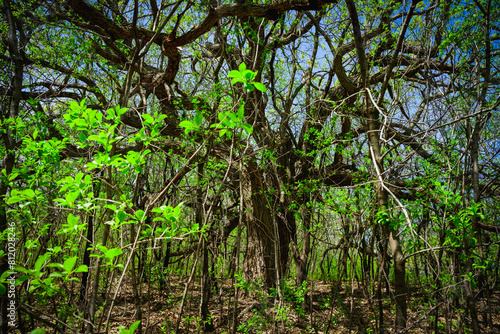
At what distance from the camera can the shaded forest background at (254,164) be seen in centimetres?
217

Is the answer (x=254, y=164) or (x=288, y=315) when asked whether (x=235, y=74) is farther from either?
(x=288, y=315)

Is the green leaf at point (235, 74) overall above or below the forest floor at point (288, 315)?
above

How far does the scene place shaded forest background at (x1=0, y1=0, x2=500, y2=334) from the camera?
2.17 meters

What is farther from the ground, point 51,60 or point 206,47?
point 206,47

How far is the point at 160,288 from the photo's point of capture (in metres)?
5.79

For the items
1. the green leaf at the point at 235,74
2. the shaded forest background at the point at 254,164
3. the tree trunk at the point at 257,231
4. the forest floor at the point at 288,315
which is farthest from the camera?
the tree trunk at the point at 257,231

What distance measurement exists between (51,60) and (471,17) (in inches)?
223

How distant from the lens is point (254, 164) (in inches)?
191

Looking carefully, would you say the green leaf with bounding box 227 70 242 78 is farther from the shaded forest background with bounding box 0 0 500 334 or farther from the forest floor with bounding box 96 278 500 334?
the forest floor with bounding box 96 278 500 334

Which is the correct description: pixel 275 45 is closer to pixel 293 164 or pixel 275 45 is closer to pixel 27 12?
pixel 293 164

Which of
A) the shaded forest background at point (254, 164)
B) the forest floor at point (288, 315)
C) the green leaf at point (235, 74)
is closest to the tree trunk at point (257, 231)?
the shaded forest background at point (254, 164)

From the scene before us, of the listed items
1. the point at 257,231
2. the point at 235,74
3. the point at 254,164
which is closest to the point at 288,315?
the point at 257,231

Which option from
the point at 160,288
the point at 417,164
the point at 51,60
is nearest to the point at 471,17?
the point at 417,164

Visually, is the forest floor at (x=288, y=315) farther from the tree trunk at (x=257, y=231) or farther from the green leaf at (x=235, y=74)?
the green leaf at (x=235, y=74)
